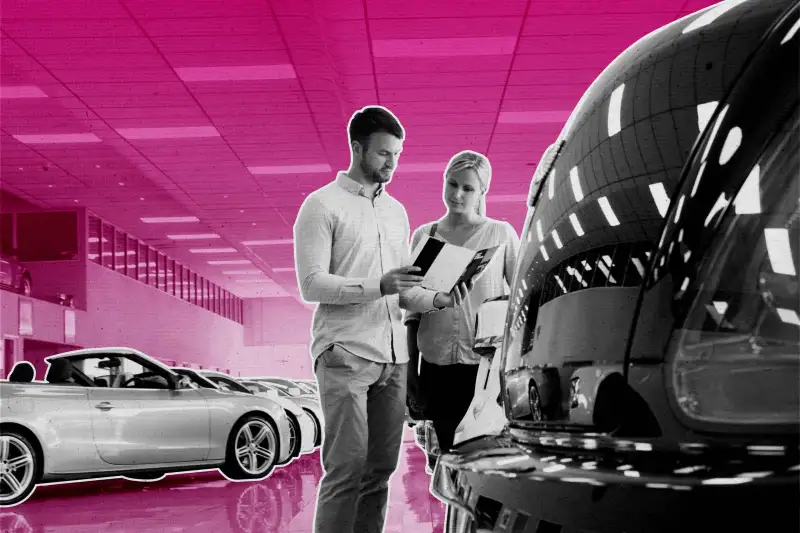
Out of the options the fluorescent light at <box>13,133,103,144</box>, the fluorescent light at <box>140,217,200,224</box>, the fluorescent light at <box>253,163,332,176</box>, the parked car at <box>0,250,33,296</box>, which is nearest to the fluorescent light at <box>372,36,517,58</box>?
the fluorescent light at <box>13,133,103,144</box>

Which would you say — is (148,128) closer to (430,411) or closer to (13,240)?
(13,240)

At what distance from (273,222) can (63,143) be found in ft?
24.2

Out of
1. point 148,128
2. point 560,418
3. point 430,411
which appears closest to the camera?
point 560,418

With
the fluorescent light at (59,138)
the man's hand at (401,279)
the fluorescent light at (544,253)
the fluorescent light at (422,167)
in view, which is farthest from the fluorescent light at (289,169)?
the fluorescent light at (544,253)

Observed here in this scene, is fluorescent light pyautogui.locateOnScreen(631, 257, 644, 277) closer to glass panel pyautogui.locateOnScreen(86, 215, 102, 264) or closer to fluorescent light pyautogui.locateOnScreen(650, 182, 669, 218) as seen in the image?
fluorescent light pyautogui.locateOnScreen(650, 182, 669, 218)

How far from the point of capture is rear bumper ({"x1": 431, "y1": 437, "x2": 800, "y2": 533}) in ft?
3.39

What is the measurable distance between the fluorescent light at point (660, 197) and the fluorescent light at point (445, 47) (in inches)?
333

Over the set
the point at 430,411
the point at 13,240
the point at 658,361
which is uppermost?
the point at 13,240

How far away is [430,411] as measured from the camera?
3570 millimetres

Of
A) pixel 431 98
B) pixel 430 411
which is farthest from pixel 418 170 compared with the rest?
pixel 430 411

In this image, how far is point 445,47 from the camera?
9.65 metres

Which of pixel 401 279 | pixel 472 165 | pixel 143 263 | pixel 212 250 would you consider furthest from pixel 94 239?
pixel 401 279

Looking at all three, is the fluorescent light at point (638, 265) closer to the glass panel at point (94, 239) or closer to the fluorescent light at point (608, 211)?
the fluorescent light at point (608, 211)

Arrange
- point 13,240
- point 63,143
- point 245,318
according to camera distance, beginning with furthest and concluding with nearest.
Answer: point 245,318, point 13,240, point 63,143
